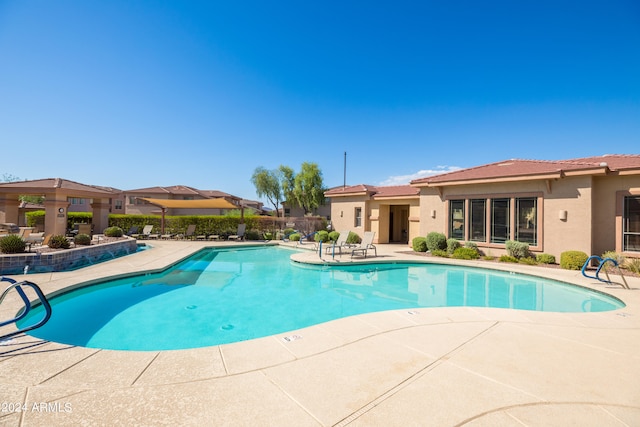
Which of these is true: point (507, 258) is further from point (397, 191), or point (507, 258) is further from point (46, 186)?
point (46, 186)

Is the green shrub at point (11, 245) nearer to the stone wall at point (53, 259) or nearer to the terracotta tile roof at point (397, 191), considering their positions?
the stone wall at point (53, 259)

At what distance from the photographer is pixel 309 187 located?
127 ft

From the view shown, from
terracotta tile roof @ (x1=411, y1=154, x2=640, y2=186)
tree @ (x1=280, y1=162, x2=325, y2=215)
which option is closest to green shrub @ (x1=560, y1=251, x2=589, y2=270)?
terracotta tile roof @ (x1=411, y1=154, x2=640, y2=186)

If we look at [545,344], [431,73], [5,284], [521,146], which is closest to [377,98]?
[431,73]

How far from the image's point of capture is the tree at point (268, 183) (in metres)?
46.3

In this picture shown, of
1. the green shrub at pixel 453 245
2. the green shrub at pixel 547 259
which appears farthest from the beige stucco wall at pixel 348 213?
the green shrub at pixel 547 259

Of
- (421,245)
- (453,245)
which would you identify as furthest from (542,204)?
(421,245)

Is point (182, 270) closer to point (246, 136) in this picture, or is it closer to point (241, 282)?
point (241, 282)

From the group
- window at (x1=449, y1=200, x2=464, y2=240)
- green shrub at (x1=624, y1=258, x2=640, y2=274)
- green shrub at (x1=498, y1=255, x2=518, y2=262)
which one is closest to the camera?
green shrub at (x1=624, y1=258, x2=640, y2=274)

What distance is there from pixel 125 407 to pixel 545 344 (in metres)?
5.31

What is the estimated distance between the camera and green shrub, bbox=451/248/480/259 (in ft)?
45.4

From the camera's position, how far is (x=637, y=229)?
1124 centimetres

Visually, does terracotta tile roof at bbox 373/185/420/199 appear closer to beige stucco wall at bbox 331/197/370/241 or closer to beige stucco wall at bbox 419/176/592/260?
beige stucco wall at bbox 331/197/370/241

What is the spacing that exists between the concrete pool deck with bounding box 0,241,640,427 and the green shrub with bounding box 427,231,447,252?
10432mm
